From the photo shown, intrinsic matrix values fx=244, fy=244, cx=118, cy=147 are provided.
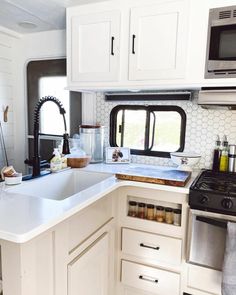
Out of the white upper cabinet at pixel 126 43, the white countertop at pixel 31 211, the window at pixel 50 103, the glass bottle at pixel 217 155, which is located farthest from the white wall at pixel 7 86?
the glass bottle at pixel 217 155

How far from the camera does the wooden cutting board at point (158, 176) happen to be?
1505mm

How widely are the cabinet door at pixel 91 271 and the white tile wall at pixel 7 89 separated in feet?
4.79

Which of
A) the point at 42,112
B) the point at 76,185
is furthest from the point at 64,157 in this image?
the point at 42,112

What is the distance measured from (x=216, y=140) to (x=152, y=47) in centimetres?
83

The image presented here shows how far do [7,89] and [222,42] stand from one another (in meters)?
1.98

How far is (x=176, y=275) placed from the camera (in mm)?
1594

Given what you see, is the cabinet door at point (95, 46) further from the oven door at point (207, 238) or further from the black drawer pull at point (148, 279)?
the black drawer pull at point (148, 279)

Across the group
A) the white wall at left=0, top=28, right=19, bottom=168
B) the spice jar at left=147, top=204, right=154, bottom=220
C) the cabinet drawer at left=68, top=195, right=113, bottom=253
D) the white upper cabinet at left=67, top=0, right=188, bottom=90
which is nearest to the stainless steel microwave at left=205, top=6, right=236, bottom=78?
the white upper cabinet at left=67, top=0, right=188, bottom=90

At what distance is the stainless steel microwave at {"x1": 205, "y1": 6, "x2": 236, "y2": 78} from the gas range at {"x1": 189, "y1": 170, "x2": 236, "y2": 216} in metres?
0.65

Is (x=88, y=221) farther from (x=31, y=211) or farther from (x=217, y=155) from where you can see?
(x=217, y=155)

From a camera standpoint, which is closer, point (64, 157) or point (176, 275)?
point (176, 275)

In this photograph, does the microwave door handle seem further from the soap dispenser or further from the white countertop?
the soap dispenser

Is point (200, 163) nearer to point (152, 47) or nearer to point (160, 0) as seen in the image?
point (152, 47)

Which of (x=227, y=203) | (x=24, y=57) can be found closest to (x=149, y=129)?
(x=227, y=203)
